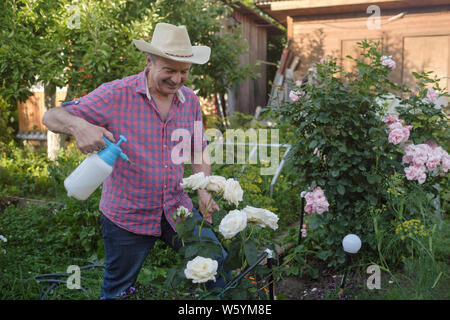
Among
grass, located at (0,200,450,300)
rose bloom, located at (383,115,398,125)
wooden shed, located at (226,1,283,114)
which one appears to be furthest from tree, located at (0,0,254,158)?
wooden shed, located at (226,1,283,114)

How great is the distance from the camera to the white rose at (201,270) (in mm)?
1418

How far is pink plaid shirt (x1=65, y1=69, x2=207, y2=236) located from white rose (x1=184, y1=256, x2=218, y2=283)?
0.81 m

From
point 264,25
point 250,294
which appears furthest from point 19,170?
point 264,25

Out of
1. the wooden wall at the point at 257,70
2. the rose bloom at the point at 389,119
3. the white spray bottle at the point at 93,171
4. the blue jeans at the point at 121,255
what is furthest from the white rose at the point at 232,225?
the wooden wall at the point at 257,70

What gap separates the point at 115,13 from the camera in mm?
5965

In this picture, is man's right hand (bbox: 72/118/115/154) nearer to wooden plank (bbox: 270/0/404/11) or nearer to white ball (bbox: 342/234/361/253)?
white ball (bbox: 342/234/361/253)

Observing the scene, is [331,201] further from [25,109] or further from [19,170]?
[25,109]

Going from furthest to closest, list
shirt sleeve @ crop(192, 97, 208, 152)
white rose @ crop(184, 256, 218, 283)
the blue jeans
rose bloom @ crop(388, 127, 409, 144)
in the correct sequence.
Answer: rose bloom @ crop(388, 127, 409, 144) → shirt sleeve @ crop(192, 97, 208, 152) → the blue jeans → white rose @ crop(184, 256, 218, 283)

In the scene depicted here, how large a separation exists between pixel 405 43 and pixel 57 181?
6.68m

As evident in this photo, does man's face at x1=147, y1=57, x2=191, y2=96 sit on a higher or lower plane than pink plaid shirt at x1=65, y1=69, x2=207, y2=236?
higher

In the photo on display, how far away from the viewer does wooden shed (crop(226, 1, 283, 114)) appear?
35.7 feet

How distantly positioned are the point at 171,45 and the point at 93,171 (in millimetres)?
863

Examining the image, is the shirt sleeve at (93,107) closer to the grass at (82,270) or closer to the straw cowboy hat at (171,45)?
the straw cowboy hat at (171,45)

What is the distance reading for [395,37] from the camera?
8109 mm
